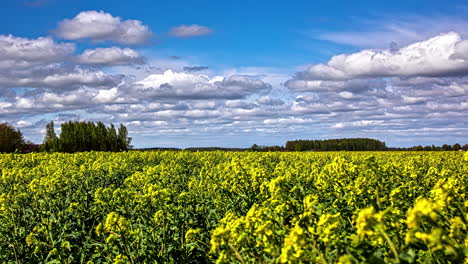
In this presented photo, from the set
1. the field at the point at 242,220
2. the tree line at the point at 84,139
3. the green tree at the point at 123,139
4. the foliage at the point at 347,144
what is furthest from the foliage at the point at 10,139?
the field at the point at 242,220

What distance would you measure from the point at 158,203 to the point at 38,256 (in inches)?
79.7

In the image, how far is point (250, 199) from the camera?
749 cm

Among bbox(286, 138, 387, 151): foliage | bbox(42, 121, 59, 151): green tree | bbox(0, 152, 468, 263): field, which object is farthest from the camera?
bbox(286, 138, 387, 151): foliage

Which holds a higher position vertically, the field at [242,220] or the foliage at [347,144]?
the foliage at [347,144]

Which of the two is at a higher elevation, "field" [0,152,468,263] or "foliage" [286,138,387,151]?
"foliage" [286,138,387,151]

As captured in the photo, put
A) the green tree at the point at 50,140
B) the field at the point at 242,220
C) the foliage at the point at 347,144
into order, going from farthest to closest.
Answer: the foliage at the point at 347,144 < the green tree at the point at 50,140 < the field at the point at 242,220

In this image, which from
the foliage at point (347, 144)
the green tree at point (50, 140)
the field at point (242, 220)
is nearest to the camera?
the field at point (242, 220)

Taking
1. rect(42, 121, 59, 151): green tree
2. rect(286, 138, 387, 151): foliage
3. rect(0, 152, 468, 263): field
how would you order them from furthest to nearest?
1. rect(286, 138, 387, 151): foliage
2. rect(42, 121, 59, 151): green tree
3. rect(0, 152, 468, 263): field

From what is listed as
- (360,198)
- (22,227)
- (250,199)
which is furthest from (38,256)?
(360,198)

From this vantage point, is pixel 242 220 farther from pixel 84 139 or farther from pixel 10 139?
pixel 10 139

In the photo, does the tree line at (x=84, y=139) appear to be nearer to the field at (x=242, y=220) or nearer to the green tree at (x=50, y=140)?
the green tree at (x=50, y=140)

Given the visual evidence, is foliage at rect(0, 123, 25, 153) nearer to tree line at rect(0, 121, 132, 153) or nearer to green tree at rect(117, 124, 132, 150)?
tree line at rect(0, 121, 132, 153)

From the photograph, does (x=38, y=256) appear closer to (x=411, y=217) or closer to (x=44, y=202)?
(x=44, y=202)

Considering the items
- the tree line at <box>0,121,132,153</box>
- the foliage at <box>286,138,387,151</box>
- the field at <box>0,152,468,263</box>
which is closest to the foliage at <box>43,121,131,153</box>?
the tree line at <box>0,121,132,153</box>
